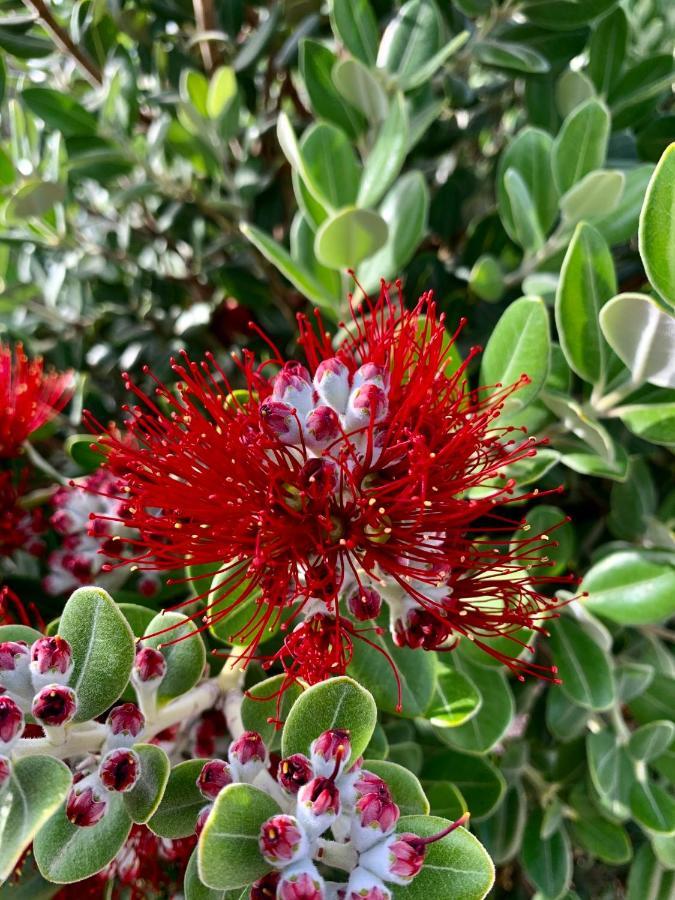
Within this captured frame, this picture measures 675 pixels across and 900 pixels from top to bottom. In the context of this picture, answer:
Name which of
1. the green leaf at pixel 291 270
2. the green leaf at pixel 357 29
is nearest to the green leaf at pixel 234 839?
the green leaf at pixel 291 270

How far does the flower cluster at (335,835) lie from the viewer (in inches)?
21.7

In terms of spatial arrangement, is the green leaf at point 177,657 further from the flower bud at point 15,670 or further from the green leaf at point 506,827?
the green leaf at point 506,827

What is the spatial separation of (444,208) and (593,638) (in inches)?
32.2

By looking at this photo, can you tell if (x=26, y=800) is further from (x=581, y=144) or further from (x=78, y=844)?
(x=581, y=144)

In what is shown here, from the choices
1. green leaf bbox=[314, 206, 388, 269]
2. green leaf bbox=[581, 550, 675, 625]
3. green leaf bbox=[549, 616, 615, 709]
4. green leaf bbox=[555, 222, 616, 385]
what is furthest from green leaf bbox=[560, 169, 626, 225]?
green leaf bbox=[549, 616, 615, 709]

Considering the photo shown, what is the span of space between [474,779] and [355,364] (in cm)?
59

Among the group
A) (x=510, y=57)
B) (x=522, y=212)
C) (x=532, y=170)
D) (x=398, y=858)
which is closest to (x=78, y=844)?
(x=398, y=858)

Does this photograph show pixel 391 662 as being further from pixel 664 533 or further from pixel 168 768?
pixel 664 533

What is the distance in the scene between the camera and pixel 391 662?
2.56 ft

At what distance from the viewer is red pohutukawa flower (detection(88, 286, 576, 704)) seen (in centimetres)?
72

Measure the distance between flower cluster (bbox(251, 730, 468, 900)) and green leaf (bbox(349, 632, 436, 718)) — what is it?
17 centimetres

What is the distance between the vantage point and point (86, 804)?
2.03 ft

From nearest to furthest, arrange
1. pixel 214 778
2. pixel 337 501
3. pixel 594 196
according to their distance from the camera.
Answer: pixel 214 778, pixel 337 501, pixel 594 196

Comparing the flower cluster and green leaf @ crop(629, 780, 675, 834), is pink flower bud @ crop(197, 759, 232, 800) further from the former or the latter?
green leaf @ crop(629, 780, 675, 834)
